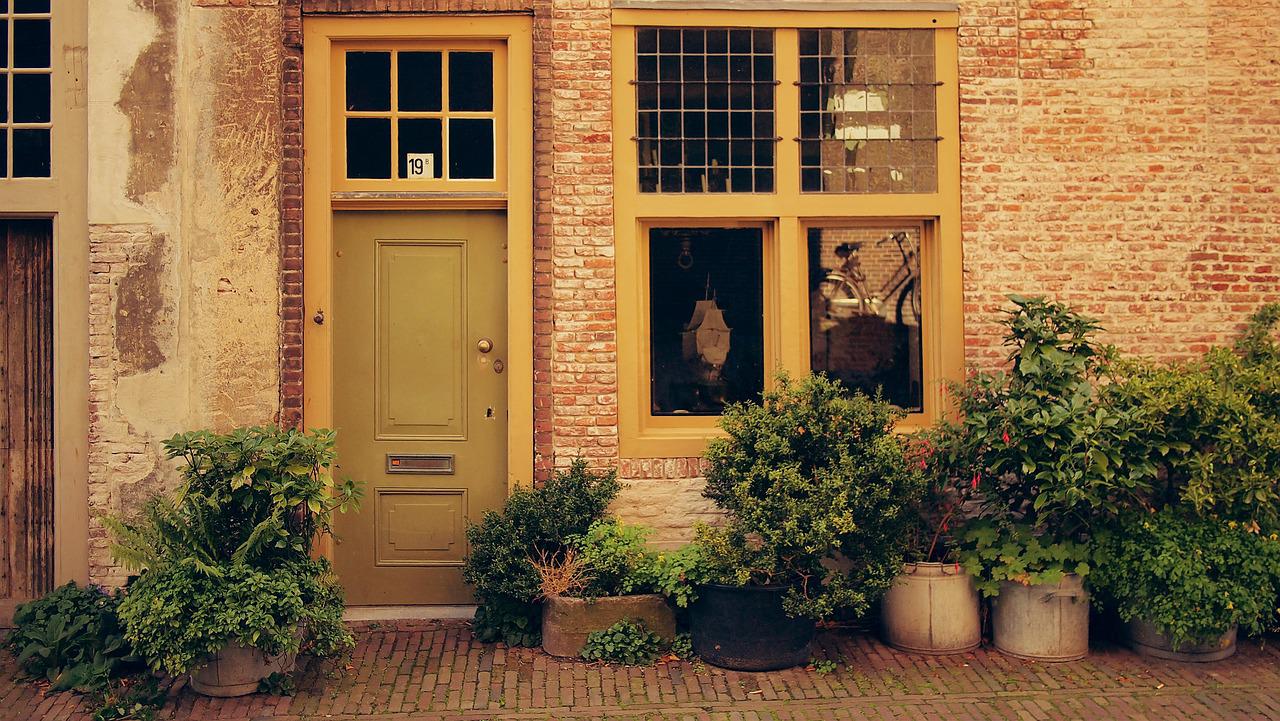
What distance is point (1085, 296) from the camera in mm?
7031

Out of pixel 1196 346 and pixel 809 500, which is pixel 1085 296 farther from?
pixel 809 500

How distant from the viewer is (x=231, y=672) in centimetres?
570

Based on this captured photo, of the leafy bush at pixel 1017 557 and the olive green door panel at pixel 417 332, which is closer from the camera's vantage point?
the leafy bush at pixel 1017 557

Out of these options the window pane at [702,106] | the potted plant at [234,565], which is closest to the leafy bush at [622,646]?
the potted plant at [234,565]

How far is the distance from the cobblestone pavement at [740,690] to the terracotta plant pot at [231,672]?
2.5 inches

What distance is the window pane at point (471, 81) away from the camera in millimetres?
7020

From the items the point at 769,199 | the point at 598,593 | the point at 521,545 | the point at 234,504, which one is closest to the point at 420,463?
the point at 521,545

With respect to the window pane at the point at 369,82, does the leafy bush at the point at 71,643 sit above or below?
below

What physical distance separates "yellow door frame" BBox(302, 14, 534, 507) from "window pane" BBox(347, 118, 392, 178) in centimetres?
14

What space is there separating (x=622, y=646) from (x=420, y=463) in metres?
1.81

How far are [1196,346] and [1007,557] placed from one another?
6.78 ft

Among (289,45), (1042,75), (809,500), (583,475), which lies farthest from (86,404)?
(1042,75)

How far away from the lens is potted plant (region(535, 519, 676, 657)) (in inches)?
247

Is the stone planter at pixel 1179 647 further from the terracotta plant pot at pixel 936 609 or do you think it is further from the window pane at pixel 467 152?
the window pane at pixel 467 152
